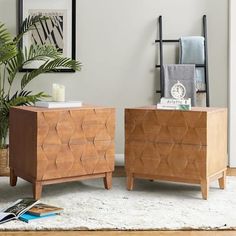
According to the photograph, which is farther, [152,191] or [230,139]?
[230,139]

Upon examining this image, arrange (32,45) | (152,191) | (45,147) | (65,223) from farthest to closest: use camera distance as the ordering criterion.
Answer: (32,45) → (152,191) → (45,147) → (65,223)

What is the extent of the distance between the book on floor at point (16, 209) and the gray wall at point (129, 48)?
5.87 feet

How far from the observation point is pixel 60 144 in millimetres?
3129

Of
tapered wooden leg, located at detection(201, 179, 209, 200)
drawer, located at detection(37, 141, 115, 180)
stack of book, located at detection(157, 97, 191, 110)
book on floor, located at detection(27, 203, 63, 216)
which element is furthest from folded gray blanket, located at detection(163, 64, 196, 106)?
book on floor, located at detection(27, 203, 63, 216)

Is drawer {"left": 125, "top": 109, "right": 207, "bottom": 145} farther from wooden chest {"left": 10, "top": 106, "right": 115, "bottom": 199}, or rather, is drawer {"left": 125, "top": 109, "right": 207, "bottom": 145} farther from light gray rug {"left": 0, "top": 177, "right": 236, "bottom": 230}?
light gray rug {"left": 0, "top": 177, "right": 236, "bottom": 230}

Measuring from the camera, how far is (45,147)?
3061 mm

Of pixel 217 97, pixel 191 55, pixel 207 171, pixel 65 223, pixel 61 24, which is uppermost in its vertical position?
pixel 61 24

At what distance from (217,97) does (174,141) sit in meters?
1.45

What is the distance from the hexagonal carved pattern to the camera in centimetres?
306

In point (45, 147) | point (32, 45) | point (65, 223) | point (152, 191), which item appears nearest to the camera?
point (65, 223)

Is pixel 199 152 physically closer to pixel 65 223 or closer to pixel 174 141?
pixel 174 141

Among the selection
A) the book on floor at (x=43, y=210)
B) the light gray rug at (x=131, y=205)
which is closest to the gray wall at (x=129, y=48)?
the light gray rug at (x=131, y=205)

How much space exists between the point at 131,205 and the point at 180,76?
5.47 feet

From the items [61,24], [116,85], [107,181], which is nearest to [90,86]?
[116,85]
